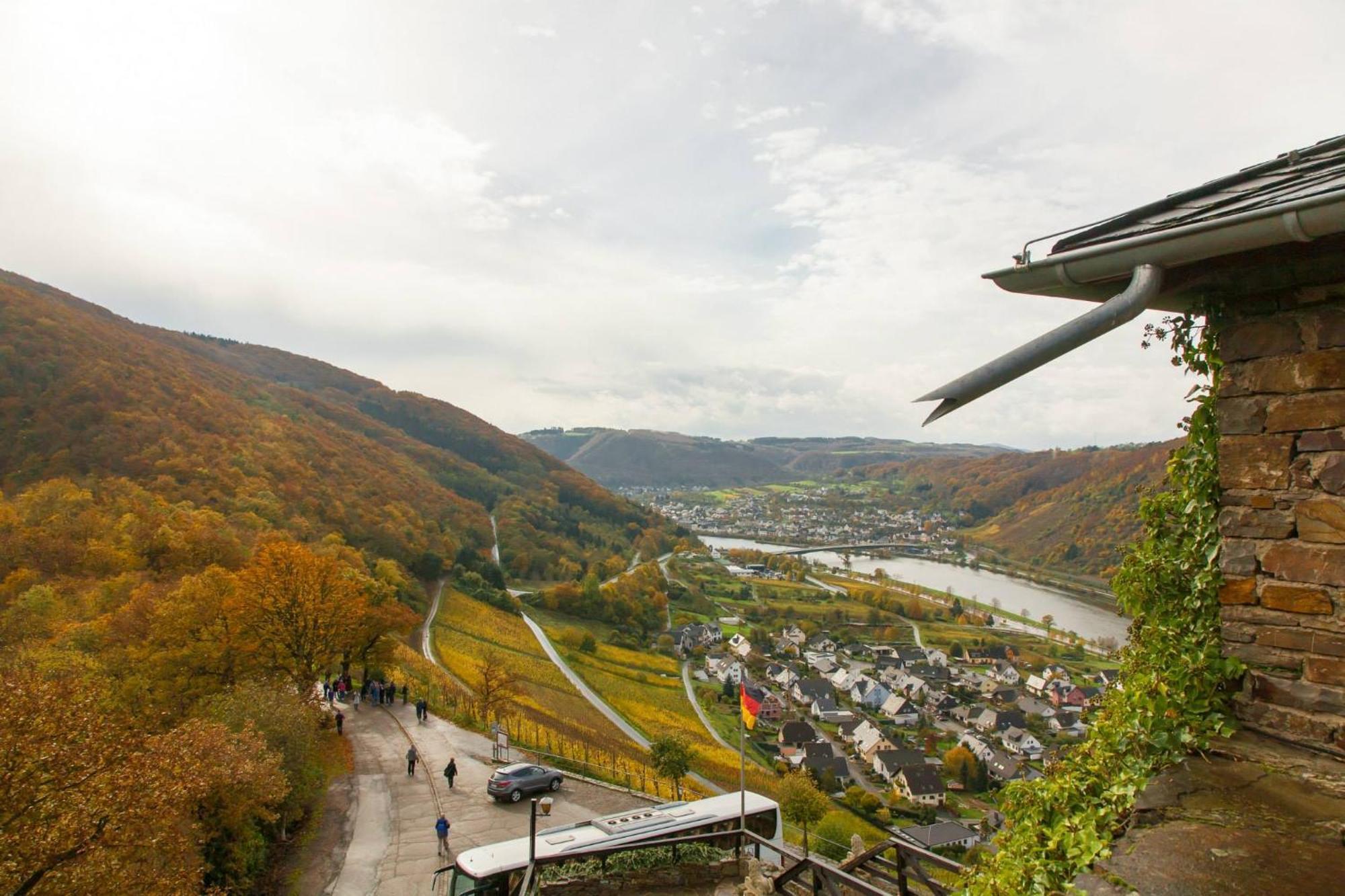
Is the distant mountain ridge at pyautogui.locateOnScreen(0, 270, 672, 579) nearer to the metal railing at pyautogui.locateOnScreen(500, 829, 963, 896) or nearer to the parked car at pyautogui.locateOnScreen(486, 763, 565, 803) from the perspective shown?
the parked car at pyautogui.locateOnScreen(486, 763, 565, 803)

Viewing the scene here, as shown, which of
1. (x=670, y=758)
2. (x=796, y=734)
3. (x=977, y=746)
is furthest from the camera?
(x=977, y=746)

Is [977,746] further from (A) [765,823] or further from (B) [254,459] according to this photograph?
(B) [254,459]

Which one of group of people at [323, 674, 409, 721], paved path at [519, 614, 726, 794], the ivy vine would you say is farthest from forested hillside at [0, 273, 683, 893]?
the ivy vine

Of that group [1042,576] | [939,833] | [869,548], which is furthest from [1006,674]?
[869,548]

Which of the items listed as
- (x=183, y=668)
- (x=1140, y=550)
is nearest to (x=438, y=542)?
(x=183, y=668)

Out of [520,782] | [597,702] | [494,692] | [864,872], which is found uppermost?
[864,872]

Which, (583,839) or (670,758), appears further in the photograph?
(670,758)
